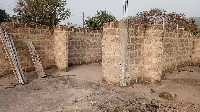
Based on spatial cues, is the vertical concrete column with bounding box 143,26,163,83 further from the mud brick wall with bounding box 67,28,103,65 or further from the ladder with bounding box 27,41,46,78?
Answer: the mud brick wall with bounding box 67,28,103,65

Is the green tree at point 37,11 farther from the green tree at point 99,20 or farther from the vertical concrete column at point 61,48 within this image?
the vertical concrete column at point 61,48

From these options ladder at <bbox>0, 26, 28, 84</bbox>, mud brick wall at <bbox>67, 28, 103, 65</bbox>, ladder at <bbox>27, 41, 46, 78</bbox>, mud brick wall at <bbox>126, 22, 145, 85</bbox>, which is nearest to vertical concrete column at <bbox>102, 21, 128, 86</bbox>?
mud brick wall at <bbox>126, 22, 145, 85</bbox>

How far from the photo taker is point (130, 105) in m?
4.04

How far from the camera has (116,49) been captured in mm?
5484

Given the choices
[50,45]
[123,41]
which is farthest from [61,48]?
[123,41]

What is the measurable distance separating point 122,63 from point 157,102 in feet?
5.52

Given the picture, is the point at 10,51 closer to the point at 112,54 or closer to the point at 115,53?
the point at 112,54

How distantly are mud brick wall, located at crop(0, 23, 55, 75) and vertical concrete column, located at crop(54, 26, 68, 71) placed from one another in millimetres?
467

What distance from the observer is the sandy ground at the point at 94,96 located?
3873 millimetres

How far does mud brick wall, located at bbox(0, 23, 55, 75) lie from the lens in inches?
269

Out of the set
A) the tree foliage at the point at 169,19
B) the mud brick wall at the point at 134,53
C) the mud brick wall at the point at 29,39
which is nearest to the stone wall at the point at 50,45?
the mud brick wall at the point at 29,39

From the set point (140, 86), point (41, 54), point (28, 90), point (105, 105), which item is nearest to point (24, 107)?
point (28, 90)

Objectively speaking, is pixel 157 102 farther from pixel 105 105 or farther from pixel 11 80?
pixel 11 80

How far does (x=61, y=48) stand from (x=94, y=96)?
3898 mm
